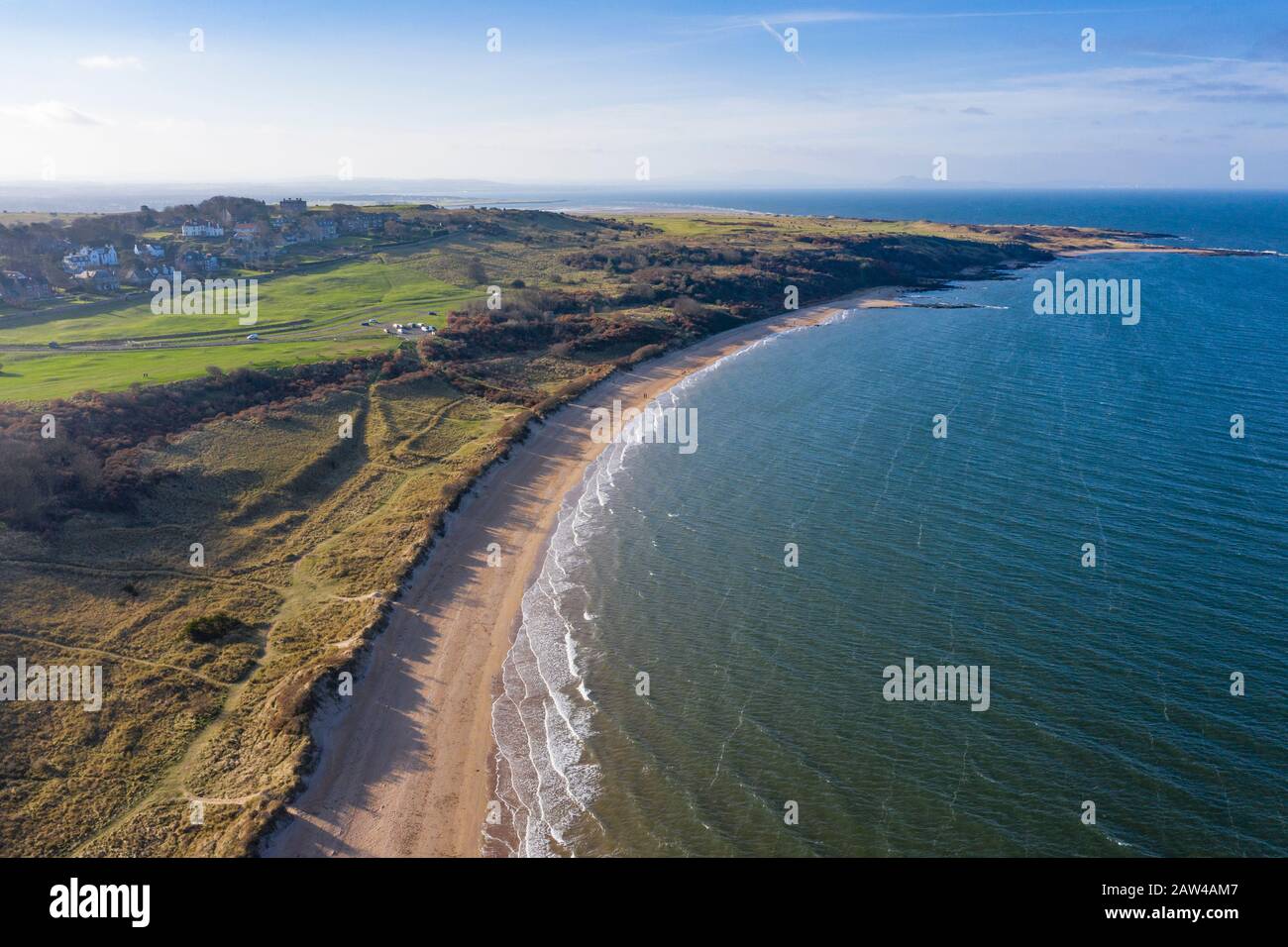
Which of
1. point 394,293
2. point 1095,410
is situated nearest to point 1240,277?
point 1095,410

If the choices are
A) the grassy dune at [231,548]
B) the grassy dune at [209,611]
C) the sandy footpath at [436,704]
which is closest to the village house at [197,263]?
the grassy dune at [231,548]

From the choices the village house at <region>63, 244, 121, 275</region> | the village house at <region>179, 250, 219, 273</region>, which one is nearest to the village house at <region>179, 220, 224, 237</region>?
the village house at <region>63, 244, 121, 275</region>

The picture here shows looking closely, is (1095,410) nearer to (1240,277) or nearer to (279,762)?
(279,762)

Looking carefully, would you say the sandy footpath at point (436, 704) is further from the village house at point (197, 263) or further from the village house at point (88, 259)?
the village house at point (88, 259)

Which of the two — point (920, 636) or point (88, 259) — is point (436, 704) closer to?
point (920, 636)

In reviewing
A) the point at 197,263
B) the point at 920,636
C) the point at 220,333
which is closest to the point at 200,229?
the point at 197,263

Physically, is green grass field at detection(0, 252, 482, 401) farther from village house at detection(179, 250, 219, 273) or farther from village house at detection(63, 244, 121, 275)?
village house at detection(63, 244, 121, 275)
